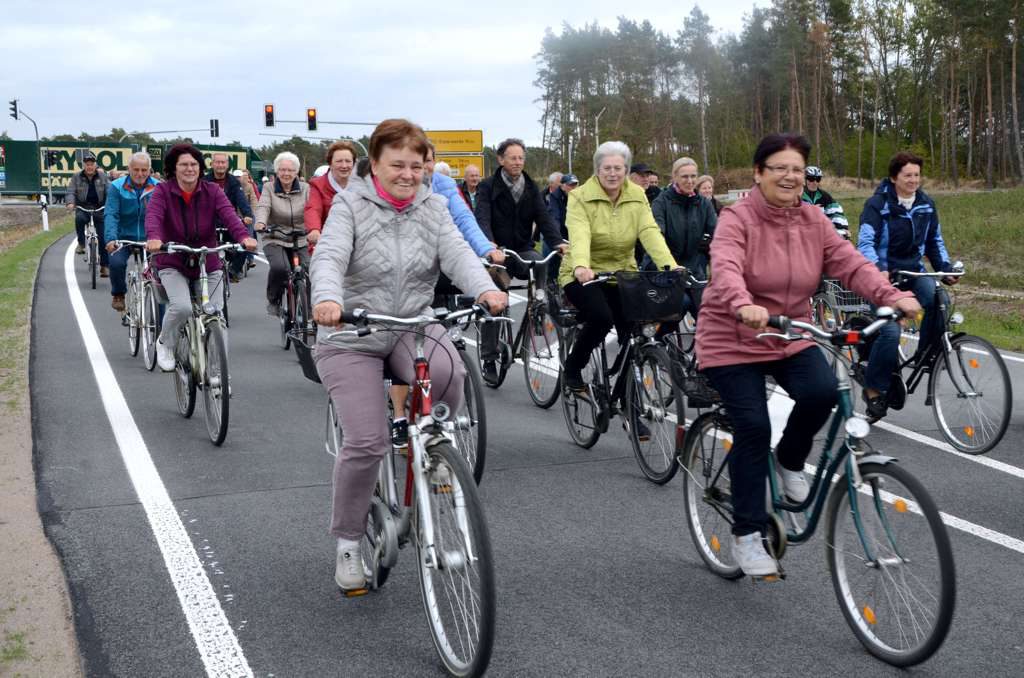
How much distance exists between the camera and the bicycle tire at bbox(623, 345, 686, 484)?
6.53 m

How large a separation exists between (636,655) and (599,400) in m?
3.29

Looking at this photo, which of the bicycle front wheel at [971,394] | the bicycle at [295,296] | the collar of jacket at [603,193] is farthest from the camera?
the bicycle at [295,296]

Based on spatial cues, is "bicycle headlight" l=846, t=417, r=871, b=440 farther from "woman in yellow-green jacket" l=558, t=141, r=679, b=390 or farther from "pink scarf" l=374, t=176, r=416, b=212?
"woman in yellow-green jacket" l=558, t=141, r=679, b=390

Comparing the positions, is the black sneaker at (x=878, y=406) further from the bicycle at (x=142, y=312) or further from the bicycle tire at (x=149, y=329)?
the bicycle tire at (x=149, y=329)

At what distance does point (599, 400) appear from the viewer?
7.34 metres

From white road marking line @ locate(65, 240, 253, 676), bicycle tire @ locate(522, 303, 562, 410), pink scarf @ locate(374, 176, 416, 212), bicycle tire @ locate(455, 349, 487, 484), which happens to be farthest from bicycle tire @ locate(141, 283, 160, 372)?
pink scarf @ locate(374, 176, 416, 212)

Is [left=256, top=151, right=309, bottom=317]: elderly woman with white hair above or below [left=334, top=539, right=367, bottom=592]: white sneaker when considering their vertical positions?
above

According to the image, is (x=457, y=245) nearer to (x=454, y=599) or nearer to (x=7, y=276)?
(x=454, y=599)

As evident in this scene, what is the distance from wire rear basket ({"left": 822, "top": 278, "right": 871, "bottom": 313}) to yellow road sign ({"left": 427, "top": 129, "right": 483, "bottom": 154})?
139 feet

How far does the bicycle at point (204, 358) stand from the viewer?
775 centimetres

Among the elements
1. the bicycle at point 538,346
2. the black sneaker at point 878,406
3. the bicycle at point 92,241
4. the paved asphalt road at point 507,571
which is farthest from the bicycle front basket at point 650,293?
the bicycle at point 92,241

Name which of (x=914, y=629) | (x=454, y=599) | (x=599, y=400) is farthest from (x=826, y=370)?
(x=599, y=400)

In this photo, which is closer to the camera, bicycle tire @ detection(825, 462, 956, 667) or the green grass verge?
bicycle tire @ detection(825, 462, 956, 667)

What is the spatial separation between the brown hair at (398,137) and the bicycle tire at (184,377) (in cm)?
445
